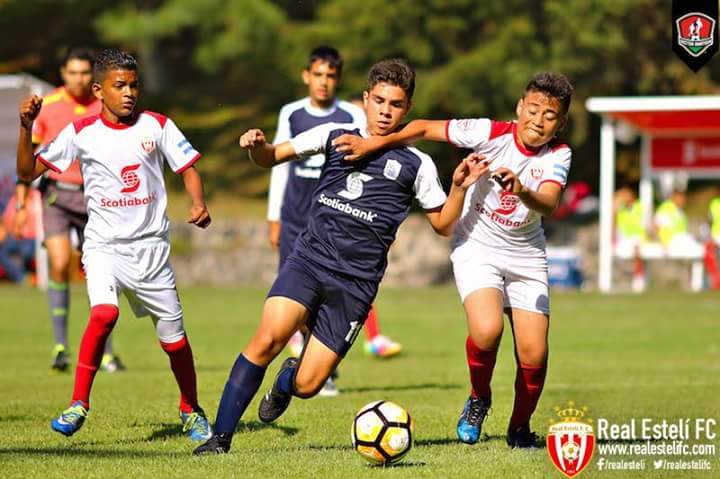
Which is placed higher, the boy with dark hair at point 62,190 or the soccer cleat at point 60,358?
the boy with dark hair at point 62,190

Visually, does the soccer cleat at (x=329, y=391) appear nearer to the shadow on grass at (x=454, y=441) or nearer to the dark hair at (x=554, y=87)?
the shadow on grass at (x=454, y=441)

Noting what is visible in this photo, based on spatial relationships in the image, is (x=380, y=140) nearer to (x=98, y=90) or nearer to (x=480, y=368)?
(x=480, y=368)

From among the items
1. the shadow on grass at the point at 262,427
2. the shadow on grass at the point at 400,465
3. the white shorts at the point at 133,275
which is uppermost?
the white shorts at the point at 133,275

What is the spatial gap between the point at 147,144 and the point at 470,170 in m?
1.98

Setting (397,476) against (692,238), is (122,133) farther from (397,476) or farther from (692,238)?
(692,238)

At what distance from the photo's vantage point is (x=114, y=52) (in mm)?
7531

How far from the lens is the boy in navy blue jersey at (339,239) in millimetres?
6734

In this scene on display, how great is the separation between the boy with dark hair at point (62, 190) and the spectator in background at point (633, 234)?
16621mm

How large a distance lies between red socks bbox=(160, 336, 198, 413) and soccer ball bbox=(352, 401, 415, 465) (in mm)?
1399

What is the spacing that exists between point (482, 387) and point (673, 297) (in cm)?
1671

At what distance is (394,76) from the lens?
22.9 feet

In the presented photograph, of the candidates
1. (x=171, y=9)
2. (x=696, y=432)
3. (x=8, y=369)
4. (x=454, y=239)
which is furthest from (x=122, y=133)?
(x=171, y=9)

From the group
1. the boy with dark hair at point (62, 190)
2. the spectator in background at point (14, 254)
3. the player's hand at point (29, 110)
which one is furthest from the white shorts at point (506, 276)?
the spectator in background at point (14, 254)

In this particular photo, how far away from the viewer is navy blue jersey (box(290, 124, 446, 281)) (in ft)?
22.6
